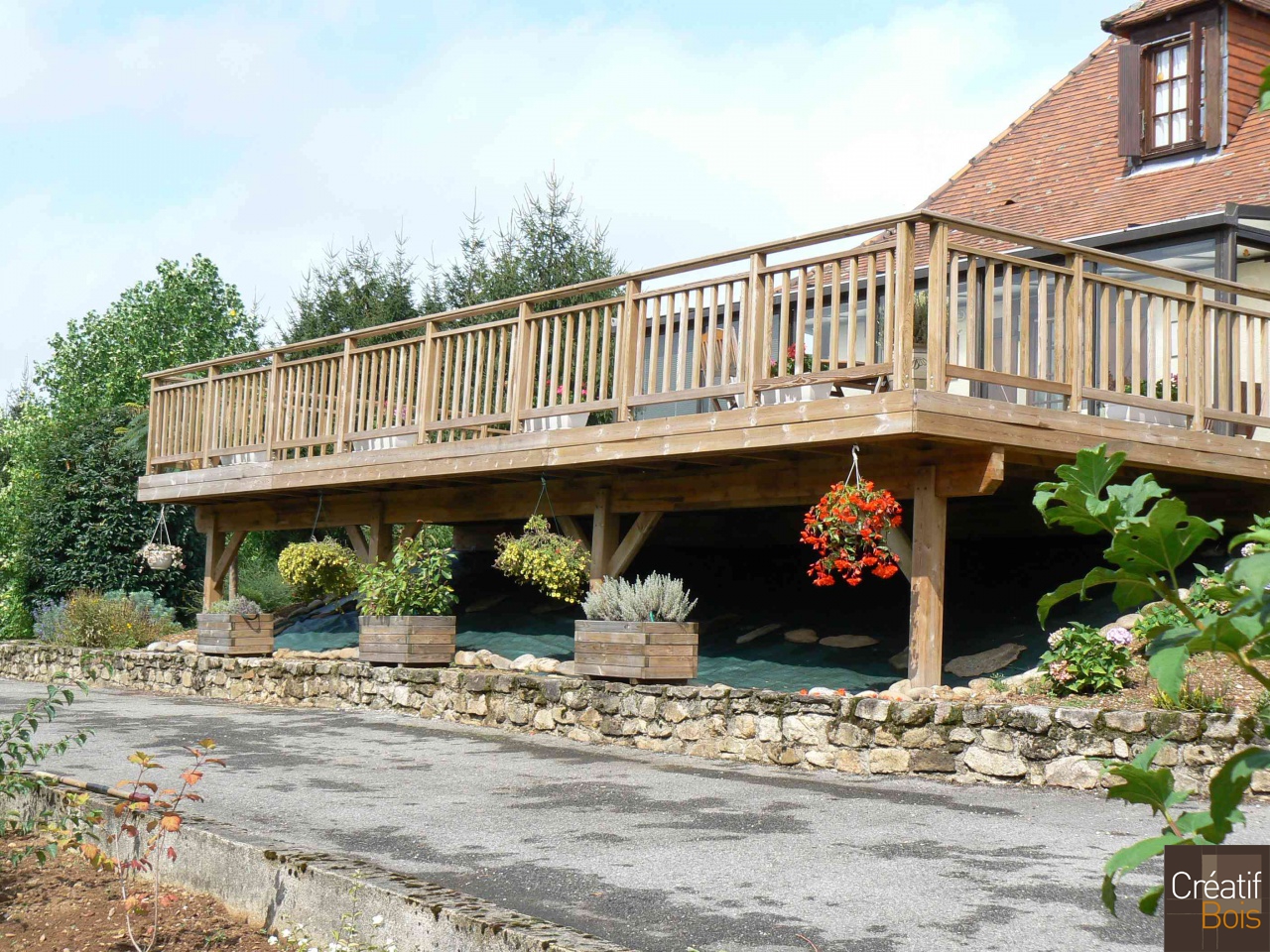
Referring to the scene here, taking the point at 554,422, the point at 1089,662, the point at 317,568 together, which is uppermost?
the point at 554,422

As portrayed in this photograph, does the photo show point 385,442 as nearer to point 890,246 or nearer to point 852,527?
point 852,527

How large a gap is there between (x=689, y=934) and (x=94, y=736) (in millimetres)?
7016

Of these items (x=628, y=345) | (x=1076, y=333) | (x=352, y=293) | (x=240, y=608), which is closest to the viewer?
(x=1076, y=333)

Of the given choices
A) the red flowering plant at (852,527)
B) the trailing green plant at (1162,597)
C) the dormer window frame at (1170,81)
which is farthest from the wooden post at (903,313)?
the dormer window frame at (1170,81)

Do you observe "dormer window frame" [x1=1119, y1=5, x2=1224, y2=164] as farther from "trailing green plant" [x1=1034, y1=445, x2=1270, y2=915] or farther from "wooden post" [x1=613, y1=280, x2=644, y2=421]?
"trailing green plant" [x1=1034, y1=445, x2=1270, y2=915]

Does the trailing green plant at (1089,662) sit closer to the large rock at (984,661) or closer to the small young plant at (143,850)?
the large rock at (984,661)

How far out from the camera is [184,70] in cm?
1540

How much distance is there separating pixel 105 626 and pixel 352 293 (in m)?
11.4

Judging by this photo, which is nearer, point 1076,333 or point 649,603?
point 1076,333

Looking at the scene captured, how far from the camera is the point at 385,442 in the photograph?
13742mm

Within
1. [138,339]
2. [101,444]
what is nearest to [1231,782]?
[101,444]

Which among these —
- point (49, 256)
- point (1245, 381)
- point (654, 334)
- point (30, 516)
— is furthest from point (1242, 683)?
point (49, 256)

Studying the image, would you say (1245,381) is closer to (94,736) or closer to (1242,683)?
(1242,683)

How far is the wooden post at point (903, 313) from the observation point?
8.53 meters
